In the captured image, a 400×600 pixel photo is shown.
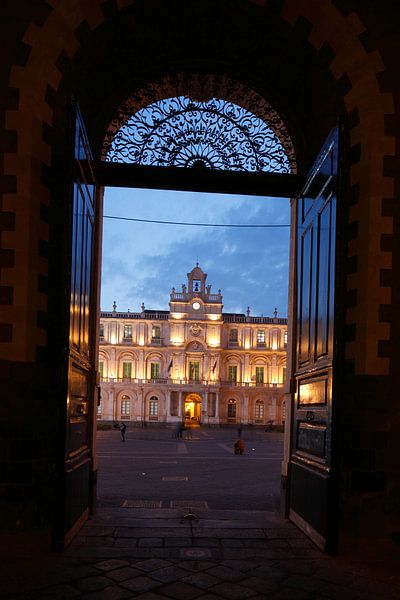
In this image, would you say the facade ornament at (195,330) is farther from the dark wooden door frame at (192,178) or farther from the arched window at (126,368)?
the dark wooden door frame at (192,178)

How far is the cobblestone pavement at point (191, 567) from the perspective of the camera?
3383mm

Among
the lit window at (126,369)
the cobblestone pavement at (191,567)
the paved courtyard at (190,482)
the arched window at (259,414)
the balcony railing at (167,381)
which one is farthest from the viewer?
the arched window at (259,414)

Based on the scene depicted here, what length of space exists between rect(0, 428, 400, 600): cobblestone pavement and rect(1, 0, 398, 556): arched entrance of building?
33cm

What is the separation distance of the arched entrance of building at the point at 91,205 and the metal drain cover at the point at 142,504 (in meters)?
1.42

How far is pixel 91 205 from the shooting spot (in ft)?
18.1

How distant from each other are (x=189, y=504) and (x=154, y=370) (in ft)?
153

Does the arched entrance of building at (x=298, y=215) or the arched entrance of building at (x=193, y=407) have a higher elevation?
the arched entrance of building at (x=298, y=215)

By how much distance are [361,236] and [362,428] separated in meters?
1.84

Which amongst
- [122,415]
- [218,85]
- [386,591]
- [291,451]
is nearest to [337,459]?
[386,591]

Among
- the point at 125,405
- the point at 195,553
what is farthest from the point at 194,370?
the point at 195,553

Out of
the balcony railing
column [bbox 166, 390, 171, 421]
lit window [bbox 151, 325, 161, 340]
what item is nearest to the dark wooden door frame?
the balcony railing

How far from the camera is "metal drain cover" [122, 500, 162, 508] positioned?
644cm

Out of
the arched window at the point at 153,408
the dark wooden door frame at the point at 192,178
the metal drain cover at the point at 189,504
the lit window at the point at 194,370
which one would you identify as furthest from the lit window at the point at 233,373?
the dark wooden door frame at the point at 192,178

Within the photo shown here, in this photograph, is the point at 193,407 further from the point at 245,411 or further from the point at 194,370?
the point at 245,411
